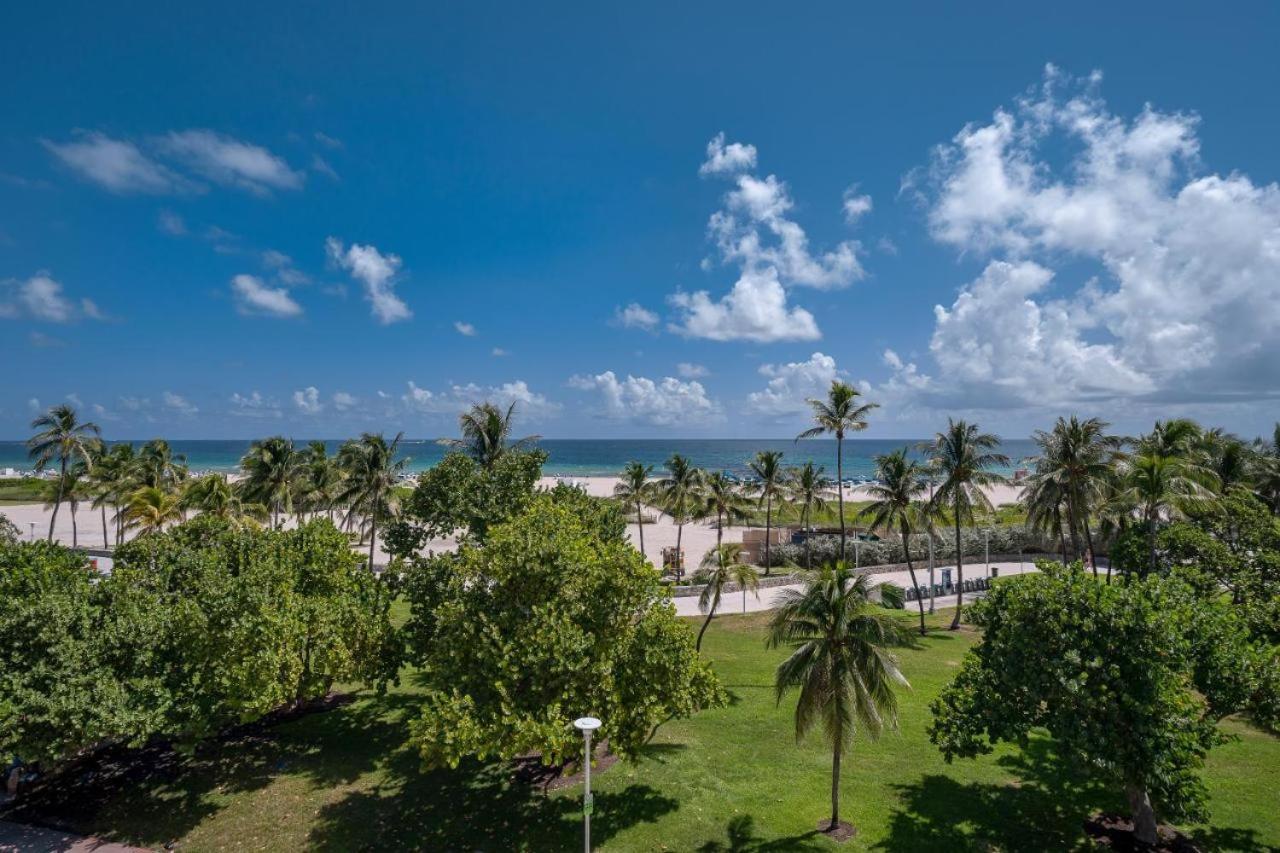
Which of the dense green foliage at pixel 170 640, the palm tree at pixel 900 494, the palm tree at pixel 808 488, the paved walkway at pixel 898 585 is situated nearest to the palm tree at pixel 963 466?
the palm tree at pixel 900 494

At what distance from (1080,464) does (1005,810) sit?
2269 centimetres

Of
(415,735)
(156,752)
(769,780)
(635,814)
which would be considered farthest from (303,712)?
(769,780)

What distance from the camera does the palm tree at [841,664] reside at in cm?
1541

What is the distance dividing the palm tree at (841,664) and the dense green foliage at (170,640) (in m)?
12.4

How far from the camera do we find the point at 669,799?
17469 mm

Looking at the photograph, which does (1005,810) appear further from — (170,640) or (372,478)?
(372,478)

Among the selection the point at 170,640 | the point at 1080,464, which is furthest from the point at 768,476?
the point at 170,640

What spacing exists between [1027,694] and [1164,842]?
562 cm

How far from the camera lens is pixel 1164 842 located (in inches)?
582

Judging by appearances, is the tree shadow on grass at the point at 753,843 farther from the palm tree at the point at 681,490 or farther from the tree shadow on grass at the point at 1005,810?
the palm tree at the point at 681,490

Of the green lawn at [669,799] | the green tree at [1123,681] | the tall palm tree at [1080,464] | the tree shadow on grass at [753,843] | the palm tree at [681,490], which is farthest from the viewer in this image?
the palm tree at [681,490]

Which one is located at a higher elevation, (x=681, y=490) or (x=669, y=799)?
(x=681, y=490)

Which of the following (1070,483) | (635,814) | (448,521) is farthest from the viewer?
(1070,483)

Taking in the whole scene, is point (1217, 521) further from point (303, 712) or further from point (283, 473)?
point (283, 473)
